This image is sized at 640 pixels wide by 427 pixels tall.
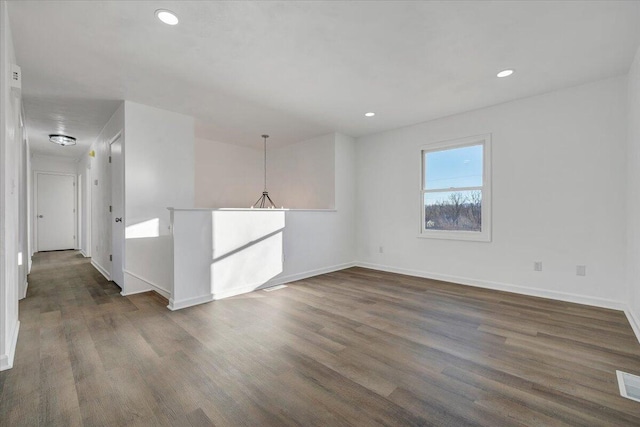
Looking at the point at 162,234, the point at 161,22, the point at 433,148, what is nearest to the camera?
the point at 161,22

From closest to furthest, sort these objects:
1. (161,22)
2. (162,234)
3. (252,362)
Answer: (252,362) → (161,22) → (162,234)

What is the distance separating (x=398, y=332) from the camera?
98.9 inches

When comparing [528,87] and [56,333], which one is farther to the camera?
[528,87]

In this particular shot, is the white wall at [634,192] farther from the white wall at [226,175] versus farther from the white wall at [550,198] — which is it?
the white wall at [226,175]

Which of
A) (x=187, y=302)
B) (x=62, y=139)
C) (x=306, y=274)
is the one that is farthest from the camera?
(x=62, y=139)

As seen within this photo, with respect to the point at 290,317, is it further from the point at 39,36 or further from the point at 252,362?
the point at 39,36

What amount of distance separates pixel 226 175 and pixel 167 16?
454 centimetres

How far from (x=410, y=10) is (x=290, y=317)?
287 centimetres

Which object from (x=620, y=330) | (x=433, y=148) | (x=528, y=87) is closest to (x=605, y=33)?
(x=528, y=87)

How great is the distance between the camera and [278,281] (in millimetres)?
4250

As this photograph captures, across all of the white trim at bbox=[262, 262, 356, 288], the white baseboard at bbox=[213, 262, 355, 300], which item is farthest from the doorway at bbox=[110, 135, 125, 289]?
the white trim at bbox=[262, 262, 356, 288]

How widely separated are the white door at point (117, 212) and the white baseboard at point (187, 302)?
4.03 ft

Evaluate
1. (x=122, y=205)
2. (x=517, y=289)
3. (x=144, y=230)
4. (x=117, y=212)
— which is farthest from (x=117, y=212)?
(x=517, y=289)

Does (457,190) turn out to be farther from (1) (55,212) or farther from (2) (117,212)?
(1) (55,212)
